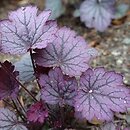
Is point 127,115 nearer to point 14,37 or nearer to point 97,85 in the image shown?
point 97,85

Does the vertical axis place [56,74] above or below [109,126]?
above

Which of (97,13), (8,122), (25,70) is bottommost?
(8,122)

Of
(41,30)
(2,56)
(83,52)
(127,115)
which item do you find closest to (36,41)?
(41,30)

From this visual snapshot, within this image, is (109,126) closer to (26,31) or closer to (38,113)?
(38,113)

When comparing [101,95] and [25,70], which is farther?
[25,70]

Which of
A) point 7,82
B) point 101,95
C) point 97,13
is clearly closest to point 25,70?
point 7,82

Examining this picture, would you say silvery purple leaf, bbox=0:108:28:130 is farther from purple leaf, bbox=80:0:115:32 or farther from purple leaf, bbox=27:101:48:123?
purple leaf, bbox=80:0:115:32

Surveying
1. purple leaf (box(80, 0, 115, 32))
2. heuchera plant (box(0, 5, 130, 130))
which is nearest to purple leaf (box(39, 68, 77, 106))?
heuchera plant (box(0, 5, 130, 130))
